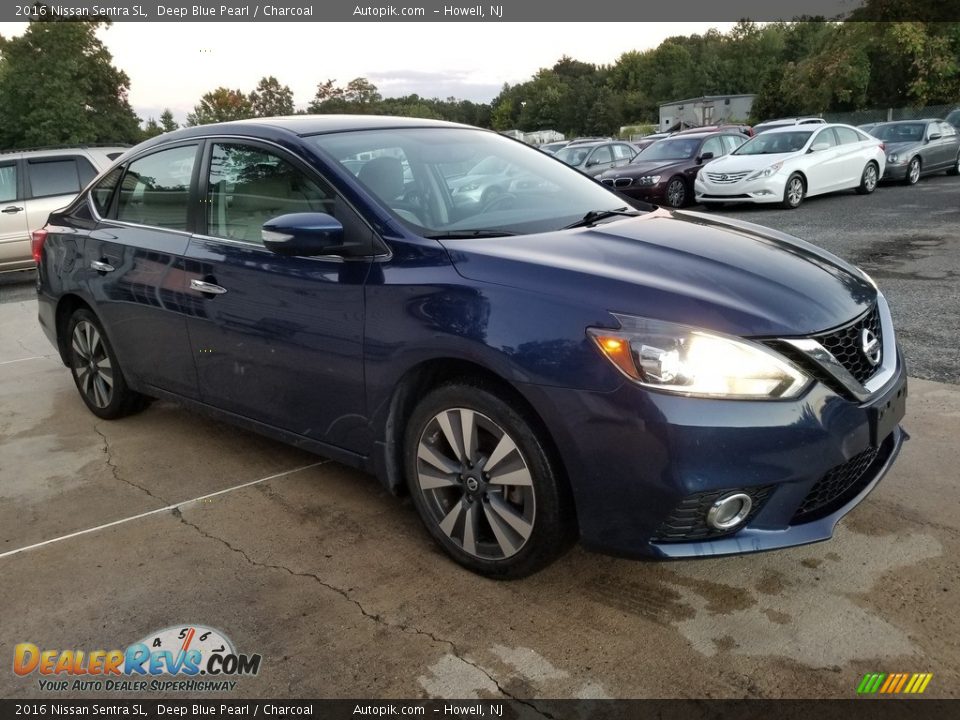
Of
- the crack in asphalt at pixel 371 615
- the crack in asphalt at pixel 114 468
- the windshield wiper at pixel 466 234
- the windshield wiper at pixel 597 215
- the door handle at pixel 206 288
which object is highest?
the windshield wiper at pixel 597 215

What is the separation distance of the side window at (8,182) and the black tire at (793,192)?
11.7 metres

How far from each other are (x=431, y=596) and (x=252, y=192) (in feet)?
6.45

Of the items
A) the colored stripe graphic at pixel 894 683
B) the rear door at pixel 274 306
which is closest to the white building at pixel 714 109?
the rear door at pixel 274 306

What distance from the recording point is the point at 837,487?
2719 millimetres

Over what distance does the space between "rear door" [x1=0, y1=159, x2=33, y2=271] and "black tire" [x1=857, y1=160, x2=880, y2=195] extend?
13963mm

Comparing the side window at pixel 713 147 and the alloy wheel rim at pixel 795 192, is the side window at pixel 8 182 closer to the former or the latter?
the side window at pixel 713 147

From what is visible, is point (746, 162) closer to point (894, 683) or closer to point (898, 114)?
point (894, 683)

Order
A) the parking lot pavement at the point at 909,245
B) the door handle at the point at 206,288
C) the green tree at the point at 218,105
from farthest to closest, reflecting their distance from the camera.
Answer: the green tree at the point at 218,105 → the parking lot pavement at the point at 909,245 → the door handle at the point at 206,288

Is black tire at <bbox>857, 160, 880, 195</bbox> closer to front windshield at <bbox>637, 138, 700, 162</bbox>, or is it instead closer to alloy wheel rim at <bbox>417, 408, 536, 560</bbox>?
front windshield at <bbox>637, 138, 700, 162</bbox>

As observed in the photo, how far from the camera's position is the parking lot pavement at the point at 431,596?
2.44 meters

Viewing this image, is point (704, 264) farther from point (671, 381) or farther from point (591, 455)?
point (591, 455)

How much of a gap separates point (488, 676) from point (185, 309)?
232 centimetres

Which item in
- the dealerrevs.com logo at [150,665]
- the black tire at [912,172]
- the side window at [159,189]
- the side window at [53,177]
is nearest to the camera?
the dealerrevs.com logo at [150,665]

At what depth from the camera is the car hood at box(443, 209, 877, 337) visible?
252 cm
